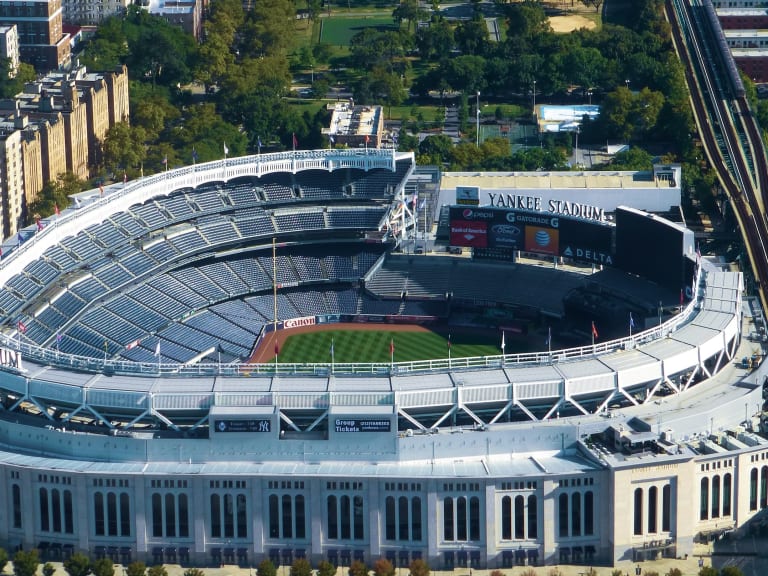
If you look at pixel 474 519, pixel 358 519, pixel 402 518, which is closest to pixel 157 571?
pixel 358 519

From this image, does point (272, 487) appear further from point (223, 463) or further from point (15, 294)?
point (15, 294)

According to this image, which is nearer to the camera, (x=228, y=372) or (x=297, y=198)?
(x=228, y=372)

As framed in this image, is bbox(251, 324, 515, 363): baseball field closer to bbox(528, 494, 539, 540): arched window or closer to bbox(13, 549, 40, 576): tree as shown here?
bbox(528, 494, 539, 540): arched window

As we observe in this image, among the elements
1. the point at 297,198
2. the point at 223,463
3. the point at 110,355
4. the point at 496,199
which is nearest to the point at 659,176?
the point at 496,199

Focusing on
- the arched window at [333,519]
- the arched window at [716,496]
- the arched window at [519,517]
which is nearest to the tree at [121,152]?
the arched window at [333,519]

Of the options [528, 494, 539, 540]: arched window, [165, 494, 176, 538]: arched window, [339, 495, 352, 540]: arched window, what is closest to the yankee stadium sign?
[528, 494, 539, 540]: arched window

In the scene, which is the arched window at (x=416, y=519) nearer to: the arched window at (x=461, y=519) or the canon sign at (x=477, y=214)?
the arched window at (x=461, y=519)
